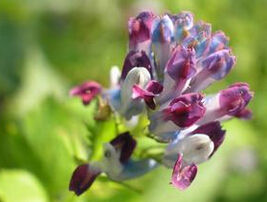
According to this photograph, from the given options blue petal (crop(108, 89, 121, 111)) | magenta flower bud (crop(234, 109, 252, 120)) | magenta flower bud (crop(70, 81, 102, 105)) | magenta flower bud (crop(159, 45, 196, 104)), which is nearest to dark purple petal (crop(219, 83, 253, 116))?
magenta flower bud (crop(234, 109, 252, 120))

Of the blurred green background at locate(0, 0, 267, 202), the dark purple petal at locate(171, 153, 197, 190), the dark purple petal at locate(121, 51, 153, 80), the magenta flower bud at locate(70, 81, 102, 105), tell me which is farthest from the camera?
the blurred green background at locate(0, 0, 267, 202)

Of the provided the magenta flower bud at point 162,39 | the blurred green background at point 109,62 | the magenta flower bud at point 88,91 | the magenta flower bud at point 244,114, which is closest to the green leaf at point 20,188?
the blurred green background at point 109,62

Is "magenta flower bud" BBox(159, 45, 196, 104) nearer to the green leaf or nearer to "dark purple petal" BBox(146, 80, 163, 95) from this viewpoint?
"dark purple petal" BBox(146, 80, 163, 95)

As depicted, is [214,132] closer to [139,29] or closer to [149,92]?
[149,92]

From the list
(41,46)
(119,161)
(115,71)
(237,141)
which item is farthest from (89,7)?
(119,161)

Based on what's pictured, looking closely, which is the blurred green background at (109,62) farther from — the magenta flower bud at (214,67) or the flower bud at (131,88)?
the magenta flower bud at (214,67)

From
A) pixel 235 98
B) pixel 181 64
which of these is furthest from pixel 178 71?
pixel 235 98

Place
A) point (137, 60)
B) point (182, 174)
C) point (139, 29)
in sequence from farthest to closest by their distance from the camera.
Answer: point (139, 29) < point (137, 60) < point (182, 174)
